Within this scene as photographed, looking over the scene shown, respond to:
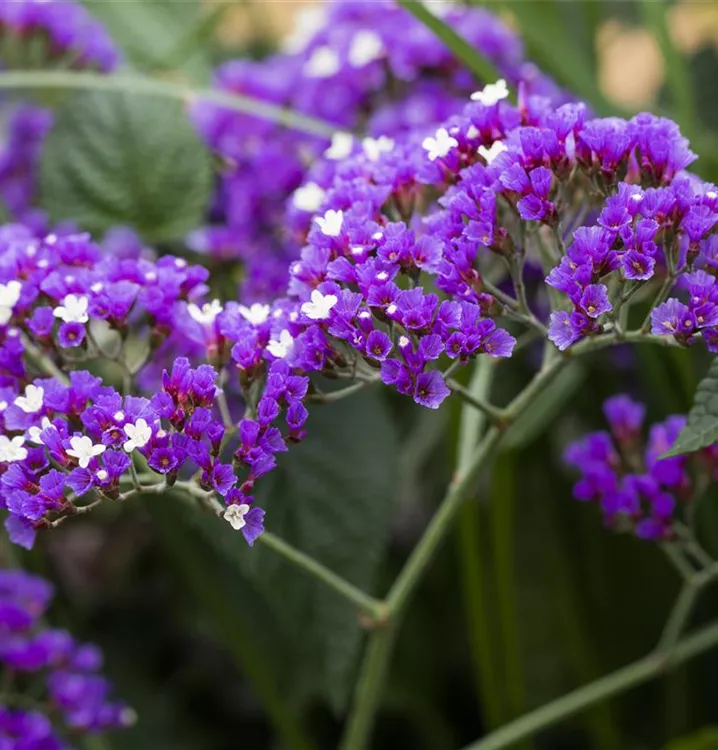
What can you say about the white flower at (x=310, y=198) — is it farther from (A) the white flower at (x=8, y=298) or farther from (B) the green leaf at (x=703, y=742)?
(B) the green leaf at (x=703, y=742)

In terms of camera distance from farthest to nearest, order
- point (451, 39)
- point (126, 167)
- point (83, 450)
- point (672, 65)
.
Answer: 1. point (126, 167)
2. point (672, 65)
3. point (451, 39)
4. point (83, 450)

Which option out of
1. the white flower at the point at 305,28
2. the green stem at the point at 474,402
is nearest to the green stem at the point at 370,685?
A: the green stem at the point at 474,402

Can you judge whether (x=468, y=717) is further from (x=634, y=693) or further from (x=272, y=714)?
(x=272, y=714)

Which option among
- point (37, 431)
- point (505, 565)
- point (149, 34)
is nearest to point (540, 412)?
point (505, 565)

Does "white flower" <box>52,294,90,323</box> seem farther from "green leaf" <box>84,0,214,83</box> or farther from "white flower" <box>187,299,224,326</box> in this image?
"green leaf" <box>84,0,214,83</box>

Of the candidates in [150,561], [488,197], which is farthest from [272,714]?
[488,197]

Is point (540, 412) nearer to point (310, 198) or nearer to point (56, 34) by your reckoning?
point (310, 198)
